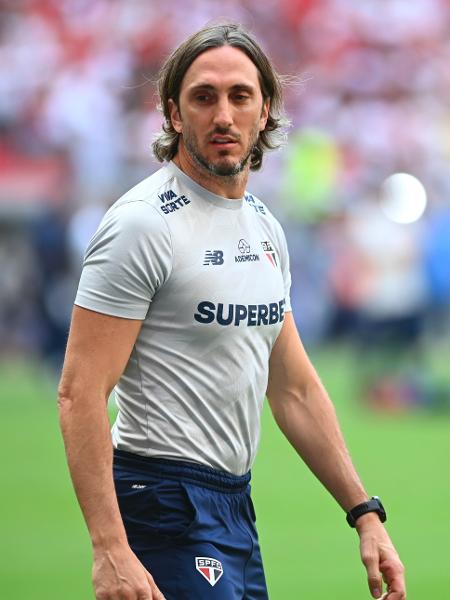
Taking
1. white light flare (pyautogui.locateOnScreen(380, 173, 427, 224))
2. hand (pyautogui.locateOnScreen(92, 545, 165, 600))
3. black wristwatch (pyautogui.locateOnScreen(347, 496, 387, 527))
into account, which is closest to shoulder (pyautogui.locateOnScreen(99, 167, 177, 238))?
hand (pyautogui.locateOnScreen(92, 545, 165, 600))

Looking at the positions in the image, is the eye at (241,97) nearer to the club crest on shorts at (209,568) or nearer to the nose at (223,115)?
the nose at (223,115)

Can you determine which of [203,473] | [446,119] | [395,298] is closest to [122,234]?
[203,473]

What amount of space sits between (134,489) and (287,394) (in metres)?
0.70

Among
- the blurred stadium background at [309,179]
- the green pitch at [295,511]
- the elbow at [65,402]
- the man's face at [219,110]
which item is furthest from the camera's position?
the blurred stadium background at [309,179]

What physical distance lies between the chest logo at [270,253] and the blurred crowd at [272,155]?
1239 cm

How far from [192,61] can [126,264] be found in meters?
0.67

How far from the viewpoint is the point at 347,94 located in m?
20.1

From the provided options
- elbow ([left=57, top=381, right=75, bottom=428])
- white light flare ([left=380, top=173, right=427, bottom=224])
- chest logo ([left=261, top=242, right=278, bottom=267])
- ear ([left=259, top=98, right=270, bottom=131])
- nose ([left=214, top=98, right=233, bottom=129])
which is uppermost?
white light flare ([left=380, top=173, right=427, bottom=224])

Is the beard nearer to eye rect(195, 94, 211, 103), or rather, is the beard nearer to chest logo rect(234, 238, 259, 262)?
eye rect(195, 94, 211, 103)

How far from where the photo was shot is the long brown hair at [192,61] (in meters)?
3.66

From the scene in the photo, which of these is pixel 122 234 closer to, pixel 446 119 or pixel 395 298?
pixel 395 298

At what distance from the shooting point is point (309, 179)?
1839 cm

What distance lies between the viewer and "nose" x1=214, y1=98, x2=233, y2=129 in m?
3.56

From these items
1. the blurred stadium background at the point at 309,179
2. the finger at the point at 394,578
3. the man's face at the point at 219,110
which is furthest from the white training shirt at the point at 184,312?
the blurred stadium background at the point at 309,179
